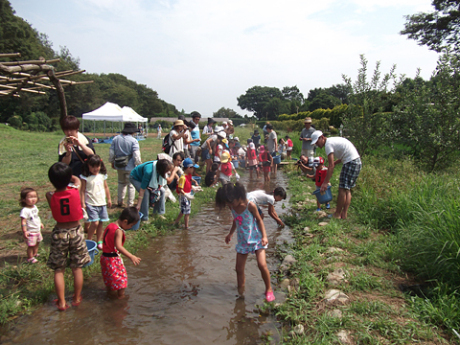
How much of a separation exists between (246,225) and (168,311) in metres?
1.34

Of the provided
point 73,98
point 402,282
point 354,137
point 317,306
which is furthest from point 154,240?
point 73,98

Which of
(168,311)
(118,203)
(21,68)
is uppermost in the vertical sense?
(21,68)

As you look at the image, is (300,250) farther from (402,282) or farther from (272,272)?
(402,282)

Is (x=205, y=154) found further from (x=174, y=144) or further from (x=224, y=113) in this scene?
(x=224, y=113)

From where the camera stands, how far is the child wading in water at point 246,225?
366 centimetres

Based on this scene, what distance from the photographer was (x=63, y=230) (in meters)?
3.48

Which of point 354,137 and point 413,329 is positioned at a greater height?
point 354,137

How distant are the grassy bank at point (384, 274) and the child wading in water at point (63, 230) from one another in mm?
2367

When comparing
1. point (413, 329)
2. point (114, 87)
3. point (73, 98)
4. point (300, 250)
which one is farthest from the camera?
point (114, 87)

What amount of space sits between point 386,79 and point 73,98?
48.8m

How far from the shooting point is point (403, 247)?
4.21 metres

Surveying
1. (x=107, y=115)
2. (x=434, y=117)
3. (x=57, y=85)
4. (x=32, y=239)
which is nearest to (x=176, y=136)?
(x=57, y=85)

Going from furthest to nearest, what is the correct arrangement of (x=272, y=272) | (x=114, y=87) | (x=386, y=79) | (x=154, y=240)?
(x=114, y=87) → (x=386, y=79) → (x=154, y=240) → (x=272, y=272)

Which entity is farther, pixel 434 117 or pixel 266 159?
pixel 266 159
